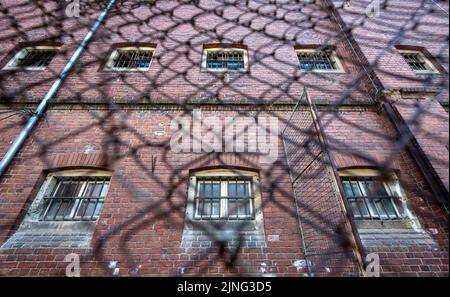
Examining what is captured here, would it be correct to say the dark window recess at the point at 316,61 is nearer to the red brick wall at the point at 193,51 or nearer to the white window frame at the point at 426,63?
the red brick wall at the point at 193,51

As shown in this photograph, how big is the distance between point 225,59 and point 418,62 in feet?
14.1

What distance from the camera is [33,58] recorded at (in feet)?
15.9

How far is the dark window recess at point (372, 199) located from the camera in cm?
279

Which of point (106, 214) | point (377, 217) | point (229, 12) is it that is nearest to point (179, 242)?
point (106, 214)

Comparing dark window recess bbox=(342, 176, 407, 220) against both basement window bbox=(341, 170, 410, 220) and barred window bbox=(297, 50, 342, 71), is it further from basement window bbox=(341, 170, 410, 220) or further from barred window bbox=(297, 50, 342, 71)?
barred window bbox=(297, 50, 342, 71)

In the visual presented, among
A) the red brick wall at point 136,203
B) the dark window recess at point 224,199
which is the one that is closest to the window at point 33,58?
the red brick wall at point 136,203

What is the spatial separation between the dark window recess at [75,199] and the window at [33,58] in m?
3.00

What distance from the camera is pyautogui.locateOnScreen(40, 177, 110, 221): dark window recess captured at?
2.77 metres

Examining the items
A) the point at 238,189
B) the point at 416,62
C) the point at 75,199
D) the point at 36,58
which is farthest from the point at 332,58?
the point at 36,58

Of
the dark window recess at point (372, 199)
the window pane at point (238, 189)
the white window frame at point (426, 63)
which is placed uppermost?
the white window frame at point (426, 63)

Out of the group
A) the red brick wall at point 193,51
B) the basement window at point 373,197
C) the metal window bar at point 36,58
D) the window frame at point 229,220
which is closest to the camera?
the window frame at point 229,220

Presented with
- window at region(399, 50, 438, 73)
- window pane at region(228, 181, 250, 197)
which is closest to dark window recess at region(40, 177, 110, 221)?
window pane at region(228, 181, 250, 197)

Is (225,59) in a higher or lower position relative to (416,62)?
lower

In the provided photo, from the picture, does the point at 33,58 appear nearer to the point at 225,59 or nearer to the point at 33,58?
the point at 33,58
